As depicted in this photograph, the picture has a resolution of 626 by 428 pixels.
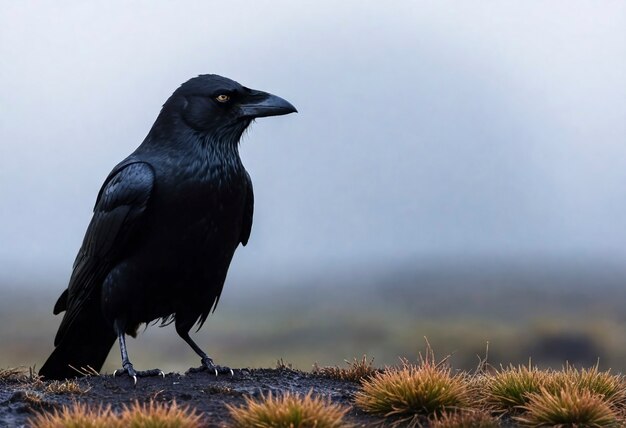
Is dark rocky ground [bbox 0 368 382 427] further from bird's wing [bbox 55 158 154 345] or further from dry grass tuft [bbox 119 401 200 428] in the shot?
bird's wing [bbox 55 158 154 345]

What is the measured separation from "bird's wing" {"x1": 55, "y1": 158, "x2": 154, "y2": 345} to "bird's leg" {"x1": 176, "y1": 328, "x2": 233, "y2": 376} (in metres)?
0.94

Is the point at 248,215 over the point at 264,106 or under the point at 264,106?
under

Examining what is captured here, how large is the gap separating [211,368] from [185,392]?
0.78 m

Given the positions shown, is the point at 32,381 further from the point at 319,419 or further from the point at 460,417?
the point at 460,417

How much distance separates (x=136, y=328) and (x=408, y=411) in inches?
113

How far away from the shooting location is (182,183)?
804 cm

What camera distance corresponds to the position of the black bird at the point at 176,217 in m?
8.05

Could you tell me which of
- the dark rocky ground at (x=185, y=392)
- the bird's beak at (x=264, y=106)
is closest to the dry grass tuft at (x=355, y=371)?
the dark rocky ground at (x=185, y=392)

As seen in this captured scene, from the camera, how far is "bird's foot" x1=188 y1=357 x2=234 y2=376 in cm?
862

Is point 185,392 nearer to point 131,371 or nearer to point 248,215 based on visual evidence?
point 131,371

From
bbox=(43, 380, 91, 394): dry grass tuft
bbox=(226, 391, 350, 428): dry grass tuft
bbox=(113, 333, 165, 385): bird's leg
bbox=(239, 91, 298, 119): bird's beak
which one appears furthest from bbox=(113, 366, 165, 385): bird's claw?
bbox=(239, 91, 298, 119): bird's beak

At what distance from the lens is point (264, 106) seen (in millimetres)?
8453

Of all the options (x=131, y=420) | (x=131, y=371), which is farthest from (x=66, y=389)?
(x=131, y=420)

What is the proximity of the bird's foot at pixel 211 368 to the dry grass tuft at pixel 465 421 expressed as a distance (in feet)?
7.26
